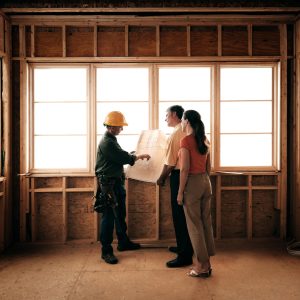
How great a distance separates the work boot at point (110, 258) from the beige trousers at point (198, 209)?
992mm

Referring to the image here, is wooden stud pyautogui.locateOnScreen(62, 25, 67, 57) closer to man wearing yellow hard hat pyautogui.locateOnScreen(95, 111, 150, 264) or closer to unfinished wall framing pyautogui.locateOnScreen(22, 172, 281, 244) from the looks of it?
man wearing yellow hard hat pyautogui.locateOnScreen(95, 111, 150, 264)

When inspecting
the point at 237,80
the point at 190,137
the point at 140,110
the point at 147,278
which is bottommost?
the point at 147,278

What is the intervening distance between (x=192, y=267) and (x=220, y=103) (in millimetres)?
2120

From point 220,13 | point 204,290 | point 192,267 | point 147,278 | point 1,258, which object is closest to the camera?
point 204,290

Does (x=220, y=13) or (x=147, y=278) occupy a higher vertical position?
(x=220, y=13)

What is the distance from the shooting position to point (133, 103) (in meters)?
4.43

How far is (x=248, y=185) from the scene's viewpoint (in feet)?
14.5

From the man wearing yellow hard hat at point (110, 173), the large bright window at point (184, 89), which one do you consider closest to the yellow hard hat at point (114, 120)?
the man wearing yellow hard hat at point (110, 173)

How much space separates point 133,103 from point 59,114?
99 centimetres

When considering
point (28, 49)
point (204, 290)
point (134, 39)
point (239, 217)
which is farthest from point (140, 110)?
point (204, 290)

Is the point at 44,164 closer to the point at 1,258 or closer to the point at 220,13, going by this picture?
the point at 1,258

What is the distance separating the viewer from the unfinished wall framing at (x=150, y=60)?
436 centimetres

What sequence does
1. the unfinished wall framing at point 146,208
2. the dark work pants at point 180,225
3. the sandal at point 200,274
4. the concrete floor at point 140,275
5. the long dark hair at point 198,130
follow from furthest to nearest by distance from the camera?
the unfinished wall framing at point 146,208 → the dark work pants at point 180,225 → the sandal at point 200,274 → the long dark hair at point 198,130 → the concrete floor at point 140,275

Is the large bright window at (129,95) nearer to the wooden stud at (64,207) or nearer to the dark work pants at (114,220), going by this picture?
the dark work pants at (114,220)
